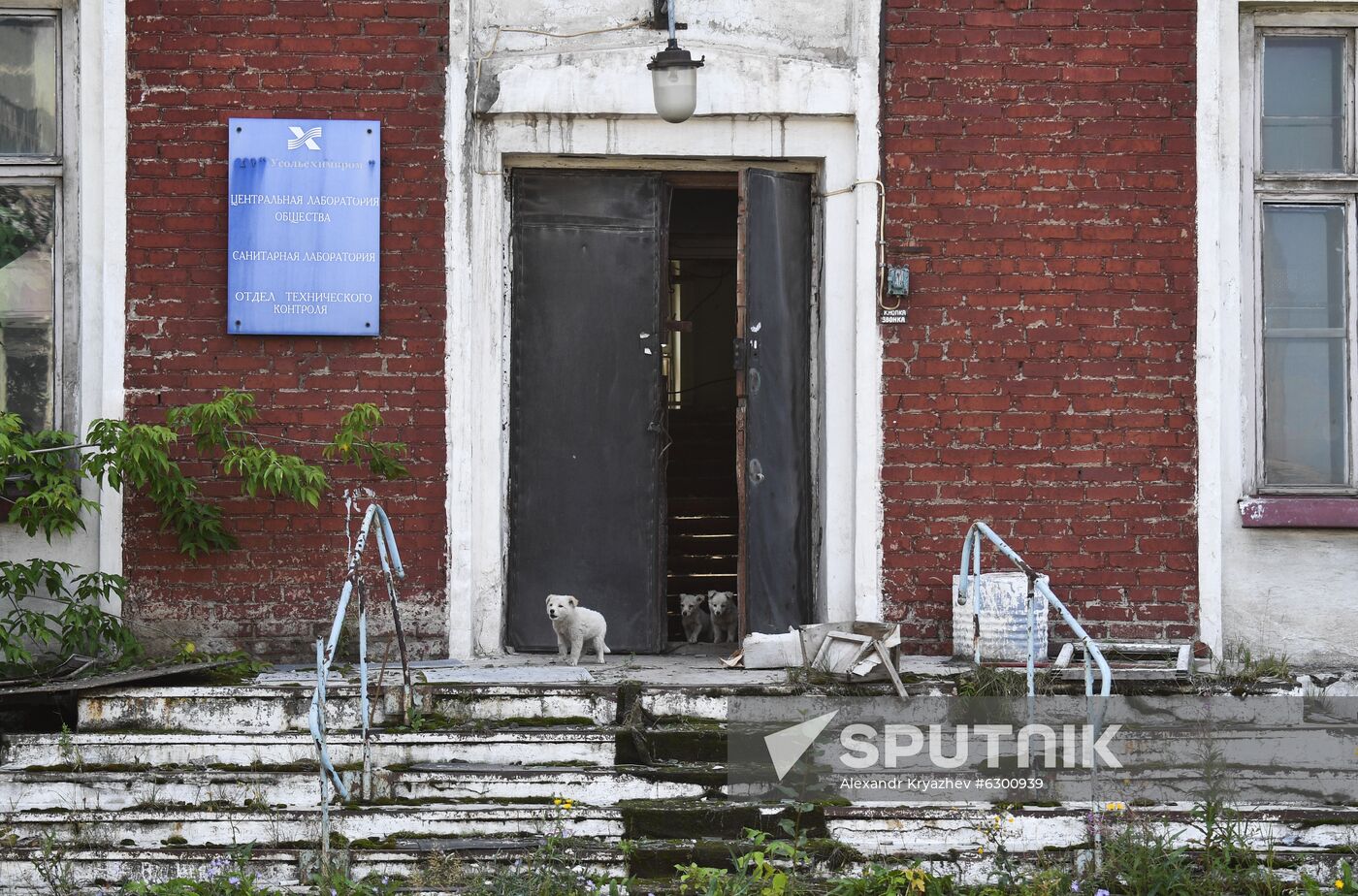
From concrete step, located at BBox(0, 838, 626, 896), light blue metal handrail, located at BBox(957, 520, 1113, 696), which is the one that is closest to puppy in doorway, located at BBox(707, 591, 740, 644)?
light blue metal handrail, located at BBox(957, 520, 1113, 696)

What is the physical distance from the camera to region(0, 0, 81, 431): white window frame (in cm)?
690

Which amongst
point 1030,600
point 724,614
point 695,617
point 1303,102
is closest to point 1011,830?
point 1030,600

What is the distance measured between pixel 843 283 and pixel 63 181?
3.69m

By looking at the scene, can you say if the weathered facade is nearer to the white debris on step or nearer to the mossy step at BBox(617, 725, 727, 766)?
the white debris on step

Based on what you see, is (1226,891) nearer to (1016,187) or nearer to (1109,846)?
(1109,846)

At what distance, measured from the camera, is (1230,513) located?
275 inches

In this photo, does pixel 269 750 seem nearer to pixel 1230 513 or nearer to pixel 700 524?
pixel 700 524

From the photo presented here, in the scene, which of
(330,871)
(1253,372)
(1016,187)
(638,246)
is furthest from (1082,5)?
(330,871)

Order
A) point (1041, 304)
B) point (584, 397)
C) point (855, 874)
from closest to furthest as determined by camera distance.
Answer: point (855, 874) < point (1041, 304) < point (584, 397)

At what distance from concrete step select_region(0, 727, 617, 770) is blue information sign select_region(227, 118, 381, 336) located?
6.50ft

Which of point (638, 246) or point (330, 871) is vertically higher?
point (638, 246)

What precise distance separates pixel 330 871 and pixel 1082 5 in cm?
506

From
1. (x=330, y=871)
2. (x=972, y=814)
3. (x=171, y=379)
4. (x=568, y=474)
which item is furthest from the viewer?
(x=568, y=474)

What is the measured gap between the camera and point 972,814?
17.7 ft
